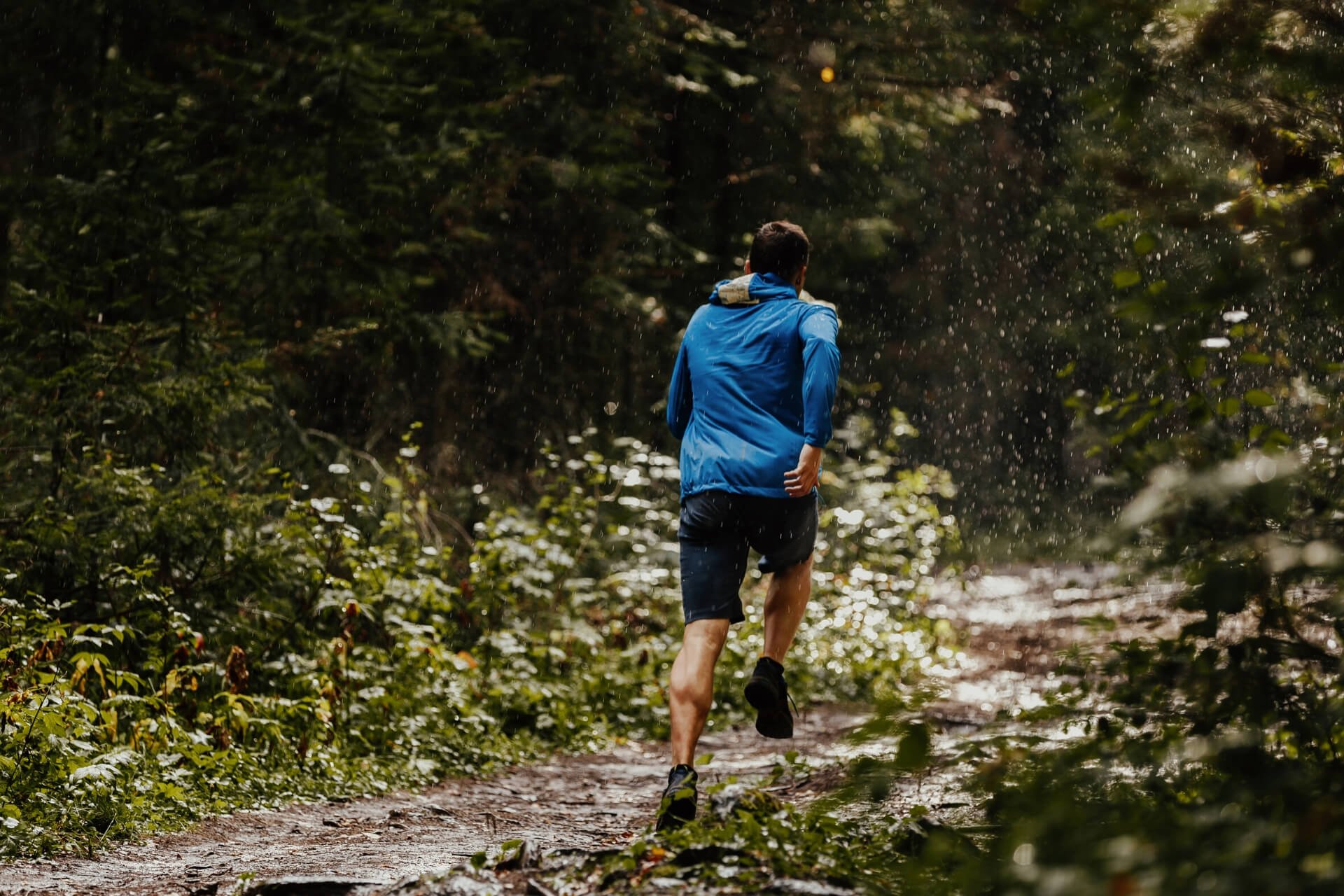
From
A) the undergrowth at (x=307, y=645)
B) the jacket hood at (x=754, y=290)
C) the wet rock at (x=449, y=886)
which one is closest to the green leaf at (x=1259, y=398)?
the jacket hood at (x=754, y=290)

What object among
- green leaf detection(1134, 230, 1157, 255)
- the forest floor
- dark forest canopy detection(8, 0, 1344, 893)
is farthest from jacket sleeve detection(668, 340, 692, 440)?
green leaf detection(1134, 230, 1157, 255)

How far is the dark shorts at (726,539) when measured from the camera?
4.67m

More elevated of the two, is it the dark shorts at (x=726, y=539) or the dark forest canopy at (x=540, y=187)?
the dark forest canopy at (x=540, y=187)

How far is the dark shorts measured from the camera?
4672mm

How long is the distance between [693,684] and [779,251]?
5.50ft

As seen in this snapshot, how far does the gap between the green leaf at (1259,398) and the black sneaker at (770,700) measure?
2.07m

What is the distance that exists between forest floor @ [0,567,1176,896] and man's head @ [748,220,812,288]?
5.43 feet

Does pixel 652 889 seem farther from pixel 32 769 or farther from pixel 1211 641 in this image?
pixel 32 769

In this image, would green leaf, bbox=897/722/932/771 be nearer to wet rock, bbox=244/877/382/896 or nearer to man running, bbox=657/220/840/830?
wet rock, bbox=244/877/382/896

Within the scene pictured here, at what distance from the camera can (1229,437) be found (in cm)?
329

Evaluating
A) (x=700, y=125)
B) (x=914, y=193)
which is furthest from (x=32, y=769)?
(x=914, y=193)

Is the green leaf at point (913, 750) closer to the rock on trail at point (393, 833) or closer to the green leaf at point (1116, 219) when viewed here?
the rock on trail at point (393, 833)

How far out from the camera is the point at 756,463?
15.3 ft

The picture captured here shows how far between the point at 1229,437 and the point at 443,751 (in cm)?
486
